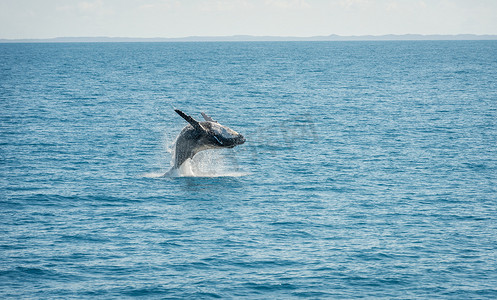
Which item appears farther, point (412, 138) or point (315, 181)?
point (412, 138)

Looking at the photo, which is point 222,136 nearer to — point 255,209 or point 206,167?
point 255,209

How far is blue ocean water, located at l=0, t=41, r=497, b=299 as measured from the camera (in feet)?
115

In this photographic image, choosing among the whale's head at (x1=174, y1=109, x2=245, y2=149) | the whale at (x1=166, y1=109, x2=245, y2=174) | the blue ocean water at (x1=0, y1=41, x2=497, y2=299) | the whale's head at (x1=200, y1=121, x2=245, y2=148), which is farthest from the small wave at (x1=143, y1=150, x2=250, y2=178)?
the whale's head at (x1=200, y1=121, x2=245, y2=148)

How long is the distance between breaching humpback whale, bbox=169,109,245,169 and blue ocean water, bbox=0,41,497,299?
14.2 feet

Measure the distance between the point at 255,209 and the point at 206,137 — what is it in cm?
663

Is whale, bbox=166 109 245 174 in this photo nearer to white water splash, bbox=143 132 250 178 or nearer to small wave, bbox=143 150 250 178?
white water splash, bbox=143 132 250 178

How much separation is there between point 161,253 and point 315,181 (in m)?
20.6

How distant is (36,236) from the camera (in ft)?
134

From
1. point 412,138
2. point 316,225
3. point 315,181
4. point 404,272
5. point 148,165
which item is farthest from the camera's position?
point 412,138

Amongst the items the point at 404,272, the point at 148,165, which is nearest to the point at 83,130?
the point at 148,165

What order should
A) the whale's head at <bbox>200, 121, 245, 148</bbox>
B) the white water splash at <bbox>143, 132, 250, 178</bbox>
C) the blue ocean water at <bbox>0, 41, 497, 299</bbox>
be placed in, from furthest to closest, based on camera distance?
the white water splash at <bbox>143, 132, 250, 178</bbox> < the whale's head at <bbox>200, 121, 245, 148</bbox> < the blue ocean water at <bbox>0, 41, 497, 299</bbox>

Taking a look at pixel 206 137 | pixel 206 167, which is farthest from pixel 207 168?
pixel 206 137

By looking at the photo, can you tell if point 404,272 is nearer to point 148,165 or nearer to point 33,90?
point 148,165

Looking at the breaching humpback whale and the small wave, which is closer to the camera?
the breaching humpback whale
